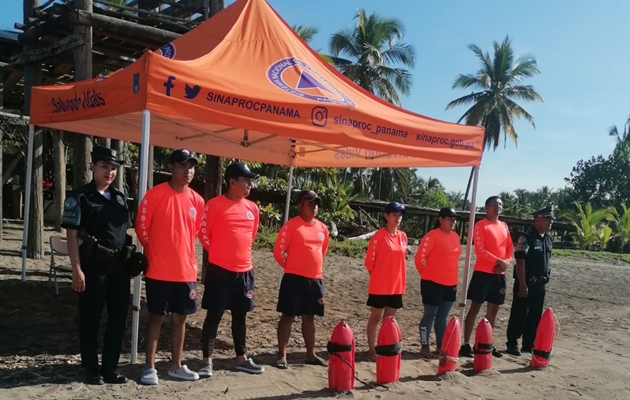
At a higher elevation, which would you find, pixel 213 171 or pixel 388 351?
pixel 213 171

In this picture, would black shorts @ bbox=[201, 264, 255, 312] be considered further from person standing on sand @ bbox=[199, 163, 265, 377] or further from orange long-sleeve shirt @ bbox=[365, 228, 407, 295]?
orange long-sleeve shirt @ bbox=[365, 228, 407, 295]

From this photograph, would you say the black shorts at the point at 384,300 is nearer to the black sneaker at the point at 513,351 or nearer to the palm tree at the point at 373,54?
the black sneaker at the point at 513,351

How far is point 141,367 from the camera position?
4.80 m

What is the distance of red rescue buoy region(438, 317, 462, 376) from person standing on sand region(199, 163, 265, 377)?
1.95 meters

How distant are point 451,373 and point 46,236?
10165 mm

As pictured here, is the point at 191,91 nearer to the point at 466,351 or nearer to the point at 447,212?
the point at 447,212

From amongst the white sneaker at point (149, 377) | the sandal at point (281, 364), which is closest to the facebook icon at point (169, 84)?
the white sneaker at point (149, 377)

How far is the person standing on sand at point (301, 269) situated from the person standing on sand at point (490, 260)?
2.01 meters

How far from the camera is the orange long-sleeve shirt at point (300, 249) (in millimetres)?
5234

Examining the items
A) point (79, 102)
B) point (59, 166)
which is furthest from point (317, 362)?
point (59, 166)

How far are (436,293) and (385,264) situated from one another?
0.76 m

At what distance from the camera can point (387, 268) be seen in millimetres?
5492

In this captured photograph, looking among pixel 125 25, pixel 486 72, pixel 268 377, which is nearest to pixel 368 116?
pixel 268 377

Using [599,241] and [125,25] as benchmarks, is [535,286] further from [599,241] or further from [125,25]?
[599,241]
